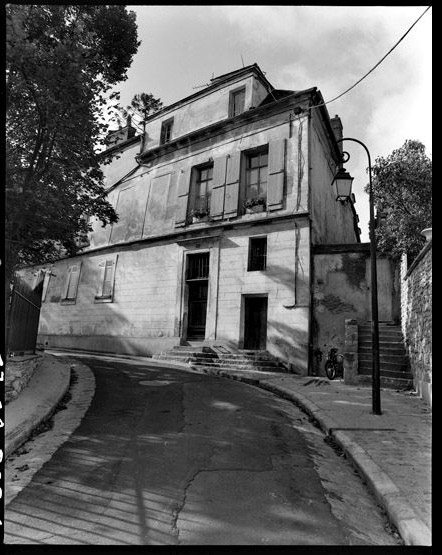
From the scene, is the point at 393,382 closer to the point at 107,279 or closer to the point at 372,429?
the point at 372,429

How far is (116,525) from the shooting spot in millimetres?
2719

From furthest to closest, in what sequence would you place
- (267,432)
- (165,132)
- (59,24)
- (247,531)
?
(165,132) → (59,24) → (267,432) → (247,531)

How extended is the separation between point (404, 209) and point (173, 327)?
30.0 ft

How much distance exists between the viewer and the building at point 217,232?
528 inches

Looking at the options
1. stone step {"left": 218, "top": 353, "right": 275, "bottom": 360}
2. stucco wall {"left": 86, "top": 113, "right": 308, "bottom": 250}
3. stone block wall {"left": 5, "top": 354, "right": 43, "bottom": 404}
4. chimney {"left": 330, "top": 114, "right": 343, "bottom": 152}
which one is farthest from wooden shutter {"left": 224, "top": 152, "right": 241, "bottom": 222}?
stone block wall {"left": 5, "top": 354, "right": 43, "bottom": 404}

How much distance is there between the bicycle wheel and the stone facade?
2371 millimetres

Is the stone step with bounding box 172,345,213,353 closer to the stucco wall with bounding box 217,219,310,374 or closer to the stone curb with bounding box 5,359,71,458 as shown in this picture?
the stucco wall with bounding box 217,219,310,374

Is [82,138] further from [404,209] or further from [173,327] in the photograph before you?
[173,327]

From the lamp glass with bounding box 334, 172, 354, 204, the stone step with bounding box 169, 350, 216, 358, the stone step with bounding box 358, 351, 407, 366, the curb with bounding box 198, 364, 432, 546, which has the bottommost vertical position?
the curb with bounding box 198, 364, 432, 546

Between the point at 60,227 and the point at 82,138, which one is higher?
the point at 82,138

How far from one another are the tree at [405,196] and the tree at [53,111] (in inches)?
294

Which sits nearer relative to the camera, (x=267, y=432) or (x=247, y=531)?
(x=247, y=531)

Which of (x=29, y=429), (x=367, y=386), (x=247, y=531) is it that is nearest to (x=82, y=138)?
(x=29, y=429)

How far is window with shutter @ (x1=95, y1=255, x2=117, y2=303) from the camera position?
17.9 metres
